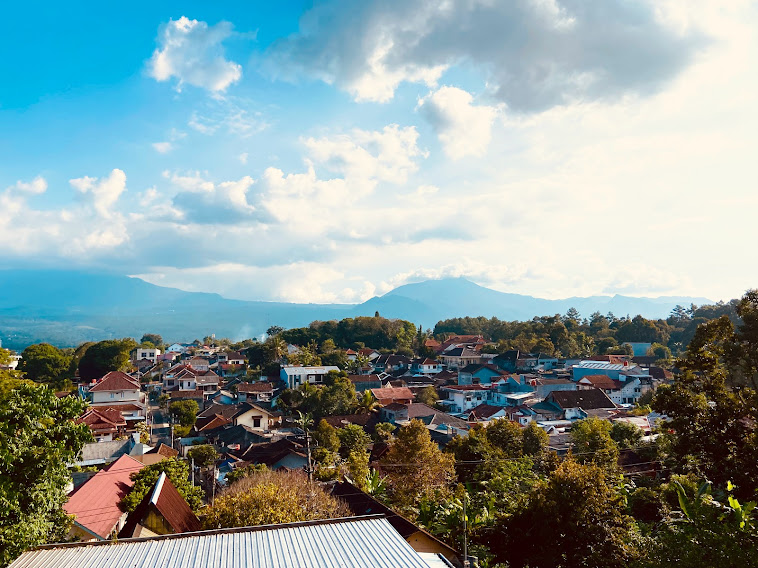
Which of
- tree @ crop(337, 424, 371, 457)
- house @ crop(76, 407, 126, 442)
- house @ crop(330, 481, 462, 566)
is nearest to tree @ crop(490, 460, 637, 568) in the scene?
house @ crop(330, 481, 462, 566)

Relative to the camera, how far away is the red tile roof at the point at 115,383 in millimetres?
41062

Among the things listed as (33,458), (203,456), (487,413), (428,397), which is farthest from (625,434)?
(33,458)

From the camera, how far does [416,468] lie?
18.5 meters

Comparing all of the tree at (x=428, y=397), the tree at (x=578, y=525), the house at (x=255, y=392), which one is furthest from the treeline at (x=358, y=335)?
the tree at (x=578, y=525)

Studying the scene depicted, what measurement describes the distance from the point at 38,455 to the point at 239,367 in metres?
62.3

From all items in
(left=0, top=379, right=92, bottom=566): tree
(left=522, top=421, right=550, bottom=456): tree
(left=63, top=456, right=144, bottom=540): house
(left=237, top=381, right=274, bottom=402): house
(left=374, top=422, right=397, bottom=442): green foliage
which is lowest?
(left=237, top=381, right=274, bottom=402): house

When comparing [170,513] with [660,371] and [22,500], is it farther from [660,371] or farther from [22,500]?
[660,371]

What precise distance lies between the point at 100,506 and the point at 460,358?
57.2 meters

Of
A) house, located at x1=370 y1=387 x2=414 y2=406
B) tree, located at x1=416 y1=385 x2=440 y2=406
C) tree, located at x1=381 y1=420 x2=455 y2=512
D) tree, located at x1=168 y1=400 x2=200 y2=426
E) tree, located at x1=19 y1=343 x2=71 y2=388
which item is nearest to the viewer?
tree, located at x1=381 y1=420 x2=455 y2=512

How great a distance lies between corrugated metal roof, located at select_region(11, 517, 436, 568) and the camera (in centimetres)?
673

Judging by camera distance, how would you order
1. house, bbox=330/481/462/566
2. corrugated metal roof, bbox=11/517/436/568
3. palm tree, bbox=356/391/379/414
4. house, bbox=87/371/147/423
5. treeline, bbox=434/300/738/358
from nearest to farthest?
corrugated metal roof, bbox=11/517/436/568 < house, bbox=330/481/462/566 < house, bbox=87/371/147/423 < palm tree, bbox=356/391/379/414 < treeline, bbox=434/300/738/358

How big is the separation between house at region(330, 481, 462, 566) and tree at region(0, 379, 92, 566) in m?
5.47

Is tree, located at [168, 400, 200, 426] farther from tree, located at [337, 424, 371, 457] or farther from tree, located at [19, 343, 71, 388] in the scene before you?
tree, located at [19, 343, 71, 388]

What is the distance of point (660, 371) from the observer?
50.9 metres
